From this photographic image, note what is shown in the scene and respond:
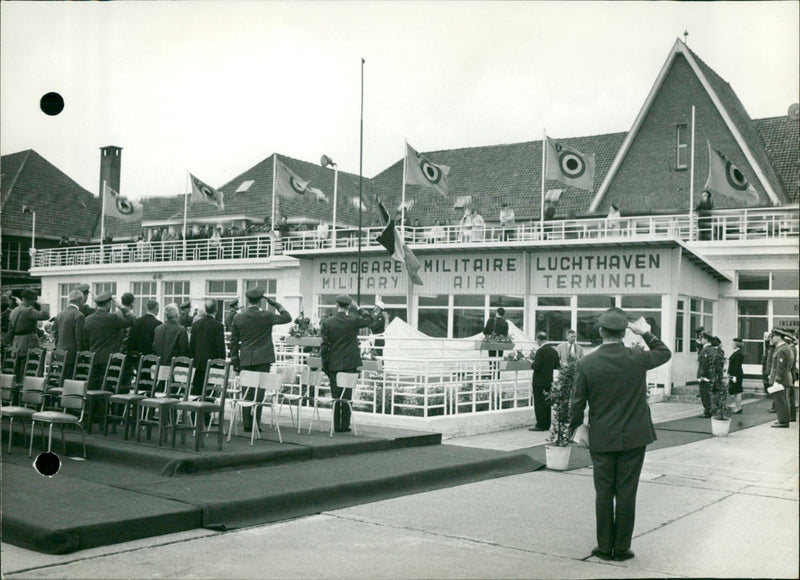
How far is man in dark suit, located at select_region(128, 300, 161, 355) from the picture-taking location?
1136 centimetres

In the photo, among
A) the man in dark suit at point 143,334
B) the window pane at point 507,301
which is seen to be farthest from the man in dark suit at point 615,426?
the window pane at point 507,301

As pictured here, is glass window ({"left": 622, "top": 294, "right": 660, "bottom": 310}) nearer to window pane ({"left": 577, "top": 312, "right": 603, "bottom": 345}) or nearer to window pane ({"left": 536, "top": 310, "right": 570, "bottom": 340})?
window pane ({"left": 577, "top": 312, "right": 603, "bottom": 345})

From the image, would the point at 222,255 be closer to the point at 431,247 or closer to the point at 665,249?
the point at 431,247

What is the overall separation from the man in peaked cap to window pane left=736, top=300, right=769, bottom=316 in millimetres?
5176

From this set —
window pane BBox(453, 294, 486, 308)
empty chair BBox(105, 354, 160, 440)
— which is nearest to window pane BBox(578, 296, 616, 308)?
window pane BBox(453, 294, 486, 308)

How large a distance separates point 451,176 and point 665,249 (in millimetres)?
21572

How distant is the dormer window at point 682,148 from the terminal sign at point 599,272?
6.40 meters

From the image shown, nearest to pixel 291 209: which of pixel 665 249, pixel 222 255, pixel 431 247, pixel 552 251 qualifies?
pixel 222 255

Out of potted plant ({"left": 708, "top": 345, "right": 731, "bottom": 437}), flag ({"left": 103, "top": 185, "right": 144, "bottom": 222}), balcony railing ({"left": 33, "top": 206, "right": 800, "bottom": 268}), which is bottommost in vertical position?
potted plant ({"left": 708, "top": 345, "right": 731, "bottom": 437})

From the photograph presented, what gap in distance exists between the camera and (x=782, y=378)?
585 inches

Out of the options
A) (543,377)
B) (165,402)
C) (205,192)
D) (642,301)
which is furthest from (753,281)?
(205,192)

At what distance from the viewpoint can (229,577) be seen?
215 inches

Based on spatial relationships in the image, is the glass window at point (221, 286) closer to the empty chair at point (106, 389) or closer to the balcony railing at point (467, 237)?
the balcony railing at point (467, 237)

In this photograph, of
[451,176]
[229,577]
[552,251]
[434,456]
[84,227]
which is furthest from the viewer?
[451,176]
